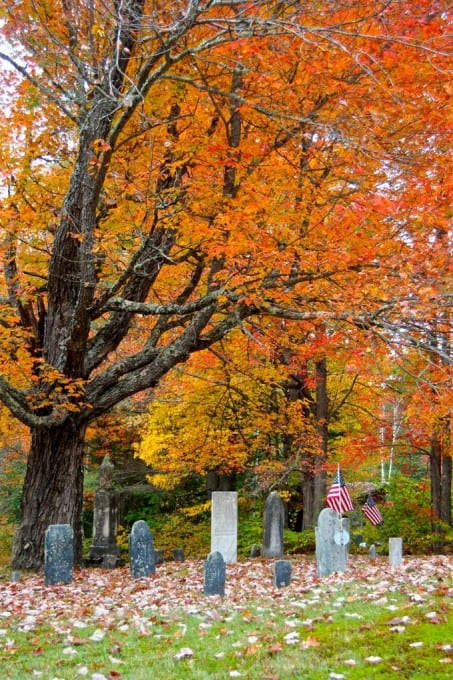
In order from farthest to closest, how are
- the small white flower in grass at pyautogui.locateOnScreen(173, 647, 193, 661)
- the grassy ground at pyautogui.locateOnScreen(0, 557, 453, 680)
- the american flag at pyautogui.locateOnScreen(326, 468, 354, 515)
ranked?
the american flag at pyautogui.locateOnScreen(326, 468, 354, 515), the small white flower in grass at pyautogui.locateOnScreen(173, 647, 193, 661), the grassy ground at pyautogui.locateOnScreen(0, 557, 453, 680)

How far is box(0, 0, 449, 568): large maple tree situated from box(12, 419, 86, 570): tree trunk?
4cm

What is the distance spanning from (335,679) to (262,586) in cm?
560

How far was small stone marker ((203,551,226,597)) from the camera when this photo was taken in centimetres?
896

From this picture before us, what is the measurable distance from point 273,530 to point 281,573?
5875 millimetres

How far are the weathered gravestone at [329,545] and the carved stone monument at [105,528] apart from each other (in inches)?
270

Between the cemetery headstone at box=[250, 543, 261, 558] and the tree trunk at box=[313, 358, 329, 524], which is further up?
the tree trunk at box=[313, 358, 329, 524]

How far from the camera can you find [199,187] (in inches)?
447

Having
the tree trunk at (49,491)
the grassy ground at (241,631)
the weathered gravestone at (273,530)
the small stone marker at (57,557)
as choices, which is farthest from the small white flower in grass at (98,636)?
the weathered gravestone at (273,530)

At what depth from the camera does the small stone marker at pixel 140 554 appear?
11.6 m

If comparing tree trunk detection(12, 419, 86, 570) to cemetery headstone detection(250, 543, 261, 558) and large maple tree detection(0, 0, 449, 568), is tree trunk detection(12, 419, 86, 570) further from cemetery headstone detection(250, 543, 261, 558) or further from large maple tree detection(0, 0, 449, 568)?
cemetery headstone detection(250, 543, 261, 558)

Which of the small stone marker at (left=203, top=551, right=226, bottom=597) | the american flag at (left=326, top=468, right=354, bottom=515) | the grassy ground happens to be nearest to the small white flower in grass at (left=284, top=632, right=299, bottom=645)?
the grassy ground

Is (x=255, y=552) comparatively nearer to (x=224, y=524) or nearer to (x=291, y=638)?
(x=224, y=524)

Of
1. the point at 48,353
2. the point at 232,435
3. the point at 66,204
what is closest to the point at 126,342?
the point at 232,435

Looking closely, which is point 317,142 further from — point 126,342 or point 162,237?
point 126,342
